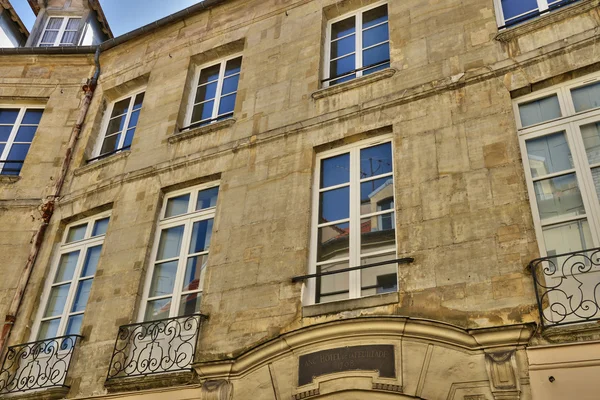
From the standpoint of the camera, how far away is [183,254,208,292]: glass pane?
24.1 feet

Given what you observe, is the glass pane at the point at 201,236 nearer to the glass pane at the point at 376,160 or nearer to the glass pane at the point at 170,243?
the glass pane at the point at 170,243

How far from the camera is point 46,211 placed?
9172 millimetres

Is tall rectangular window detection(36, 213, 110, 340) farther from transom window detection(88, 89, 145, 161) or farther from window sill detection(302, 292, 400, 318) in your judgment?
window sill detection(302, 292, 400, 318)

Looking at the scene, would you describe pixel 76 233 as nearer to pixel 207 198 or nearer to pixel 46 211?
pixel 46 211

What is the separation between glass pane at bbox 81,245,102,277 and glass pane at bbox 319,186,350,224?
3466 mm

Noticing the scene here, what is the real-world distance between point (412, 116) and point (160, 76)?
4.95 m

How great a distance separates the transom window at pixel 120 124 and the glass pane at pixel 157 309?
3.17m

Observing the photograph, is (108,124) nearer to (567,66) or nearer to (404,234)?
(404,234)

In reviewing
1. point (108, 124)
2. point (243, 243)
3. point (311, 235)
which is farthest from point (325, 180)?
point (108, 124)

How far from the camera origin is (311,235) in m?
6.83

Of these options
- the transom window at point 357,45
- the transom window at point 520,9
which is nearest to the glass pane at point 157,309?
the transom window at point 357,45

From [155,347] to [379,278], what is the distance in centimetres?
289

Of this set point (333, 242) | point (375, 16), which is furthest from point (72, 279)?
point (375, 16)

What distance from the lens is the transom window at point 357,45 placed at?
8113 millimetres
